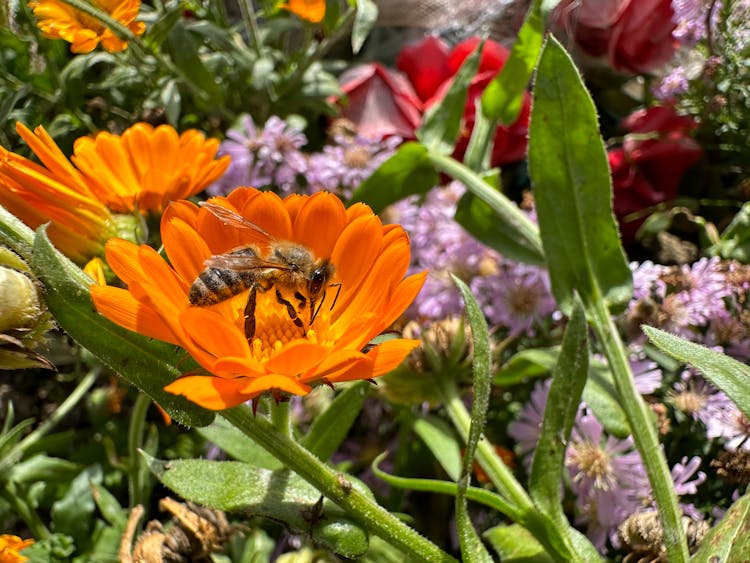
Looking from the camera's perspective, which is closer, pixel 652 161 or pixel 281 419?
pixel 281 419

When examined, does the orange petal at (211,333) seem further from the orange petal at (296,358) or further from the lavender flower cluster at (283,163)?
the lavender flower cluster at (283,163)

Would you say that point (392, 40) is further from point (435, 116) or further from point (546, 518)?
point (546, 518)

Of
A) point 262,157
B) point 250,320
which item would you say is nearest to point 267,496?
point 250,320

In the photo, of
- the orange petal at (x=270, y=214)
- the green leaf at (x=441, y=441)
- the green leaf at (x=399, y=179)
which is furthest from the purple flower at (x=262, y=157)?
the orange petal at (x=270, y=214)

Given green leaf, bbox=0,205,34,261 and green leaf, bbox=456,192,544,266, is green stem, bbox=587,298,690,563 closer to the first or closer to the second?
green leaf, bbox=456,192,544,266

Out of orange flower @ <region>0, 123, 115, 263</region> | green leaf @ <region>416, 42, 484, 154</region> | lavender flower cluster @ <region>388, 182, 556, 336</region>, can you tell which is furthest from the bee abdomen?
green leaf @ <region>416, 42, 484, 154</region>

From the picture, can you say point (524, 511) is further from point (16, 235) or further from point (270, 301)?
point (16, 235)
